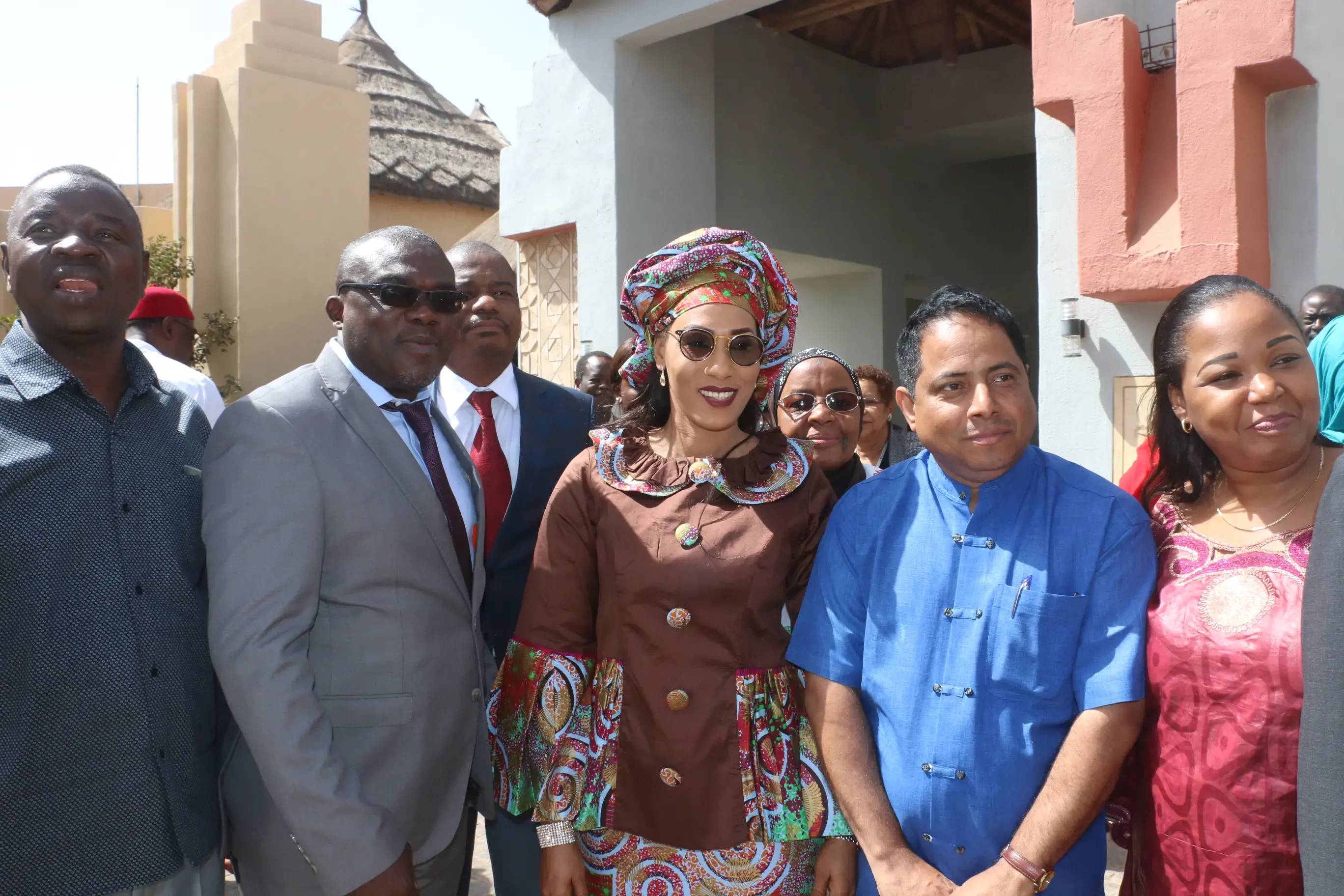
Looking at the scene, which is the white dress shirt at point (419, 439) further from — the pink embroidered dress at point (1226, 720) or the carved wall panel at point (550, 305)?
the carved wall panel at point (550, 305)

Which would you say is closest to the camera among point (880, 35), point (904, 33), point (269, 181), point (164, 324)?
point (164, 324)

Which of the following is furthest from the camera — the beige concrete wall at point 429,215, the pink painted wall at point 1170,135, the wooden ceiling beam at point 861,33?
the beige concrete wall at point 429,215

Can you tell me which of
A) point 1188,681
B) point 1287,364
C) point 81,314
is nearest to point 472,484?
point 81,314

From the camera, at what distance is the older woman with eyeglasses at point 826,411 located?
11.7 feet

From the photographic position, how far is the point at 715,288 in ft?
8.40

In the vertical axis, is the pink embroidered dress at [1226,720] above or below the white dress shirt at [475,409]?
below

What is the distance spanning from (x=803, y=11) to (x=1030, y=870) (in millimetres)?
8091

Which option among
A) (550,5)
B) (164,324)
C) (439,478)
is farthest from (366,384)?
(550,5)

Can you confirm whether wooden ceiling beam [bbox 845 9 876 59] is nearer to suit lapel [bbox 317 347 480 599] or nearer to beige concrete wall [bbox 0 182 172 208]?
suit lapel [bbox 317 347 480 599]

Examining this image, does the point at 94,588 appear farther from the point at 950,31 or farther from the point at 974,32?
the point at 974,32

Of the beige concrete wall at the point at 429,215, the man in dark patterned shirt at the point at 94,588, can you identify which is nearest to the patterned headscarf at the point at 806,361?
the man in dark patterned shirt at the point at 94,588

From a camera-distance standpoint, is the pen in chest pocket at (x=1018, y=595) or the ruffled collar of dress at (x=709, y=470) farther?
the ruffled collar of dress at (x=709, y=470)

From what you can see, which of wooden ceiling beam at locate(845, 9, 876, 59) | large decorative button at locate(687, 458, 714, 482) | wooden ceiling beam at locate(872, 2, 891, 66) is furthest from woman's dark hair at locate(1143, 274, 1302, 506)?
wooden ceiling beam at locate(845, 9, 876, 59)

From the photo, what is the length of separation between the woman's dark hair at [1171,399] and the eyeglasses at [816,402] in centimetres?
120
